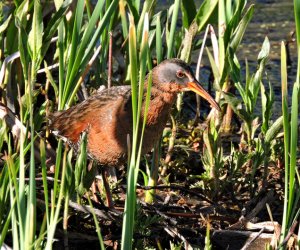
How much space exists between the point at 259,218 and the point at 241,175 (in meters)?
0.45

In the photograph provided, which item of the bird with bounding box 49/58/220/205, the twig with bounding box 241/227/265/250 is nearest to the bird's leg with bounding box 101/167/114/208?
the bird with bounding box 49/58/220/205

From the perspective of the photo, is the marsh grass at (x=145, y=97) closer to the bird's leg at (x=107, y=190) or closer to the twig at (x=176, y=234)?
the twig at (x=176, y=234)

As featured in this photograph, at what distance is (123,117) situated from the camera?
393cm

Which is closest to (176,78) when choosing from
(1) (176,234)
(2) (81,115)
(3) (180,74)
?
(3) (180,74)

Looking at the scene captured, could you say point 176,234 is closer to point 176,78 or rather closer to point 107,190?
point 107,190

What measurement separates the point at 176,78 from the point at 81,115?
52 cm

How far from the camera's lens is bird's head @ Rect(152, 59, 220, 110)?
397 centimetres

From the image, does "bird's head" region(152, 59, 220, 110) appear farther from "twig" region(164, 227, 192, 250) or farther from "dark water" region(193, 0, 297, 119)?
"dark water" region(193, 0, 297, 119)

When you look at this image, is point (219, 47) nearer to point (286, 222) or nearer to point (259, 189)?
point (259, 189)

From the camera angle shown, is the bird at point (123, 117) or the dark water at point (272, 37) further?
the dark water at point (272, 37)

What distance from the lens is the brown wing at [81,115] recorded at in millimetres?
4070

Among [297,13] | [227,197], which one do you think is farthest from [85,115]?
[297,13]

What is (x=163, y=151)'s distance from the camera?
15.8ft

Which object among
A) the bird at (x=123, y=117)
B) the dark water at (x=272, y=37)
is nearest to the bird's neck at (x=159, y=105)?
the bird at (x=123, y=117)
